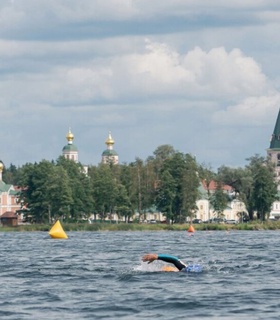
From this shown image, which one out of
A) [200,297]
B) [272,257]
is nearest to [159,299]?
[200,297]

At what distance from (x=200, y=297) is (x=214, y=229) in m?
131

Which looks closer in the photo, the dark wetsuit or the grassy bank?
the dark wetsuit

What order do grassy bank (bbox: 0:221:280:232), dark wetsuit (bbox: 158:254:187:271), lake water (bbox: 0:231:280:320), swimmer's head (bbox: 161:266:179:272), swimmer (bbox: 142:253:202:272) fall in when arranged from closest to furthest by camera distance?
lake water (bbox: 0:231:280:320) < dark wetsuit (bbox: 158:254:187:271) < swimmer (bbox: 142:253:202:272) < swimmer's head (bbox: 161:266:179:272) < grassy bank (bbox: 0:221:280:232)

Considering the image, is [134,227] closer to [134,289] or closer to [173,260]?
[173,260]

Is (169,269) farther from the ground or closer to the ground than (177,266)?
closer to the ground

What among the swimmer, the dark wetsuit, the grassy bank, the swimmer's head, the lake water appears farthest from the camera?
the grassy bank

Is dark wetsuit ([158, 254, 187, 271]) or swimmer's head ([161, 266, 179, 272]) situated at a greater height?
dark wetsuit ([158, 254, 187, 271])

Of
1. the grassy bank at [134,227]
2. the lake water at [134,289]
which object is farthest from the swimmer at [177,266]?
the grassy bank at [134,227]

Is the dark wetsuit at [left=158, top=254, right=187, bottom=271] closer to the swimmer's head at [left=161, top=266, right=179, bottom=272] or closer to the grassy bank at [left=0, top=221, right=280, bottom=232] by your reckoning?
the swimmer's head at [left=161, top=266, right=179, bottom=272]

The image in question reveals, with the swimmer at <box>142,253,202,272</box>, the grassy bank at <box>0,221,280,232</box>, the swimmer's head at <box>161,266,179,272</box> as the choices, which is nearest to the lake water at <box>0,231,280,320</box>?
the swimmer's head at <box>161,266,179,272</box>

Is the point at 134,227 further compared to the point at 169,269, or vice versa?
the point at 134,227

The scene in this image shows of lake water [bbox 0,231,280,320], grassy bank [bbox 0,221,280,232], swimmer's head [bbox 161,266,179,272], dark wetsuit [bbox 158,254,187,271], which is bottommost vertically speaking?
lake water [bbox 0,231,280,320]

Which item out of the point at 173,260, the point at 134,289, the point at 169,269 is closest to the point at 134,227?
the point at 169,269

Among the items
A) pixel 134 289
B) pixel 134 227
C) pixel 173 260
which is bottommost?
pixel 134 289
